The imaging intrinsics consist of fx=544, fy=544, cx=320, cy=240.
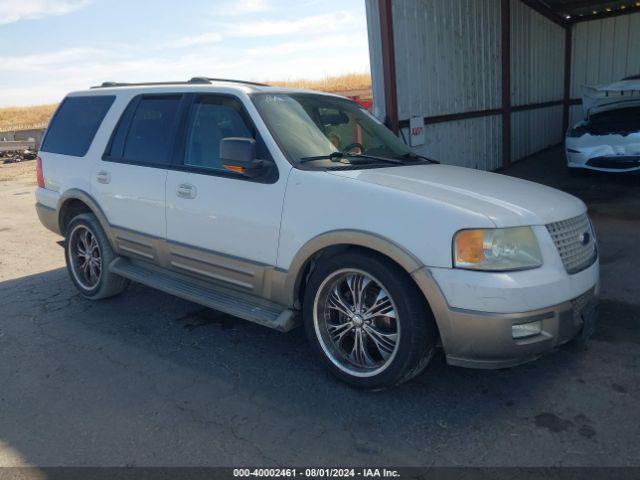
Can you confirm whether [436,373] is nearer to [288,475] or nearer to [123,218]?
[288,475]

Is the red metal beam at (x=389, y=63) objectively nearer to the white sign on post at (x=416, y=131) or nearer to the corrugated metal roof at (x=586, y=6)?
the white sign on post at (x=416, y=131)

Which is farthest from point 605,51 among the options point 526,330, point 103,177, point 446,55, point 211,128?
point 526,330

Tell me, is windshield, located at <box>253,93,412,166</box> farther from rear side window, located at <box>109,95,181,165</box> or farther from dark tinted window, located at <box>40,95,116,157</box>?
dark tinted window, located at <box>40,95,116,157</box>

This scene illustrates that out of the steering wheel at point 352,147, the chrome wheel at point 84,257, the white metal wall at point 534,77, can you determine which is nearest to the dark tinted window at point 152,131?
the chrome wheel at point 84,257

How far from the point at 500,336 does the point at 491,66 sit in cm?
1058

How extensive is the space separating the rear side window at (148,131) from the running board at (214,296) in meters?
0.92

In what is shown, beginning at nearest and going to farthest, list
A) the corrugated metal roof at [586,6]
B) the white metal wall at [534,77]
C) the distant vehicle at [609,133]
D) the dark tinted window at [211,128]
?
the dark tinted window at [211,128]
the distant vehicle at [609,133]
the white metal wall at [534,77]
the corrugated metal roof at [586,6]

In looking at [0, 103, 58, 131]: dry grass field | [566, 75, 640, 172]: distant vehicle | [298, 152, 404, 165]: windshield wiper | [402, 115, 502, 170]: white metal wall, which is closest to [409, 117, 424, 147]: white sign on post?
[402, 115, 502, 170]: white metal wall

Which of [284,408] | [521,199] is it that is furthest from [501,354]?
[284,408]

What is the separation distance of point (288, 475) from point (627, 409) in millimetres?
1931

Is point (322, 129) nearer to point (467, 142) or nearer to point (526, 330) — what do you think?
point (526, 330)

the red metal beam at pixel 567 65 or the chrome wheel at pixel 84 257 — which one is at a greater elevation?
the red metal beam at pixel 567 65

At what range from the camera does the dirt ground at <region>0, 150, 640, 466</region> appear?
2.77 m

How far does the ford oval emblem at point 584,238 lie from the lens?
11.0ft
